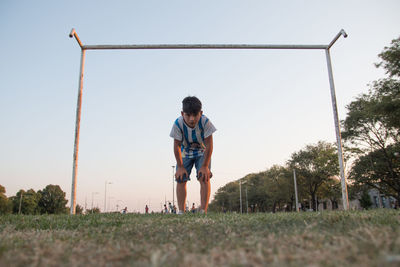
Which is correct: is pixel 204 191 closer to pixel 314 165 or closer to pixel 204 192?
pixel 204 192

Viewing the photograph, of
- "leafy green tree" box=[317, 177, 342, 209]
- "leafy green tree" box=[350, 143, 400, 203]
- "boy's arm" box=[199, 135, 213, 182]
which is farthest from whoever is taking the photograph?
"leafy green tree" box=[317, 177, 342, 209]

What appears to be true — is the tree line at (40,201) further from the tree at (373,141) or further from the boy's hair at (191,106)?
the boy's hair at (191,106)

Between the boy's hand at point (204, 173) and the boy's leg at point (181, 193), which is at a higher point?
the boy's hand at point (204, 173)

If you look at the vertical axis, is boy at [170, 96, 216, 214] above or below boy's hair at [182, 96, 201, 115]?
below

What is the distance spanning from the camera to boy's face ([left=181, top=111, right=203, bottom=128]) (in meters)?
6.18

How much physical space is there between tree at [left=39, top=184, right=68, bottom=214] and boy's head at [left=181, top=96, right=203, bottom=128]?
8616 centimetres

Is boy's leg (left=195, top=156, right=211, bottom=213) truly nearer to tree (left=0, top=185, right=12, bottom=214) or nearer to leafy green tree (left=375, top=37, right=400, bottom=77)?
leafy green tree (left=375, top=37, right=400, bottom=77)

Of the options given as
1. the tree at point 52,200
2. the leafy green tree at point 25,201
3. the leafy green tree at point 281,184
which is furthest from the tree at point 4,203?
the leafy green tree at point 281,184

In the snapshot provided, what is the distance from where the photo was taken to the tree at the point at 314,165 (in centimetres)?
4712

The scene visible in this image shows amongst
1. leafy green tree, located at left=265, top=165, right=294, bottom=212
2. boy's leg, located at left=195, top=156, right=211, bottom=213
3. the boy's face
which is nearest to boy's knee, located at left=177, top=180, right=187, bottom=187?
boy's leg, located at left=195, top=156, right=211, bottom=213

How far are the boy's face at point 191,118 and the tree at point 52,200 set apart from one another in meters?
86.0

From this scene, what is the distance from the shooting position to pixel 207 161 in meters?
6.54

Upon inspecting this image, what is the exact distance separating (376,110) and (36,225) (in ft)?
95.0

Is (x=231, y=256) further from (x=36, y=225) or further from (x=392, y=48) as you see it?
(x=392, y=48)
